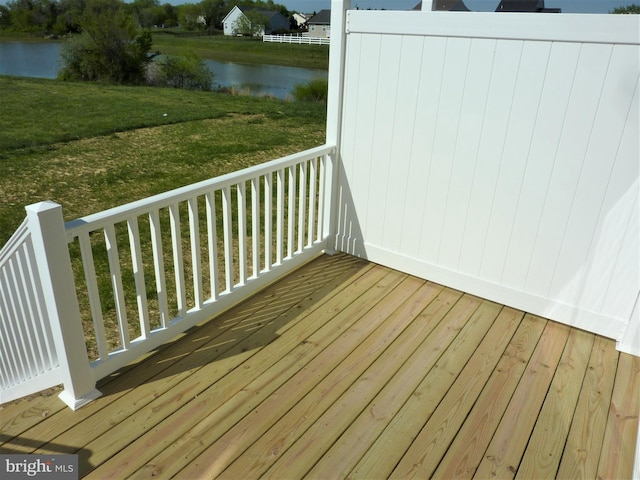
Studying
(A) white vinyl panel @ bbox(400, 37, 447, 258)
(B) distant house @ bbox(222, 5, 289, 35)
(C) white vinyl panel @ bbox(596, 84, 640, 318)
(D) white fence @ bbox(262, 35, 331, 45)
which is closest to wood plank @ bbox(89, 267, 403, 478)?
(A) white vinyl panel @ bbox(400, 37, 447, 258)

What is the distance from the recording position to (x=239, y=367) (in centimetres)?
233

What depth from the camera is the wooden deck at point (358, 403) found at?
184 centimetres

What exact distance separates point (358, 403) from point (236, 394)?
0.55 meters

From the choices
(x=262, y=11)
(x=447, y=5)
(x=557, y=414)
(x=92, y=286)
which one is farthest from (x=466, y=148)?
(x=262, y=11)


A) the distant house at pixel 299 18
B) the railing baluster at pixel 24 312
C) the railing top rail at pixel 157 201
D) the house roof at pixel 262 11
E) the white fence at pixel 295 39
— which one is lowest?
the railing baluster at pixel 24 312

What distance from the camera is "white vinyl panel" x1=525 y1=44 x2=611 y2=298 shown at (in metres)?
2.29

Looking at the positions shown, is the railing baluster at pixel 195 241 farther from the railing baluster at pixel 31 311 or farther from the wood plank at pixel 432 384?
the wood plank at pixel 432 384

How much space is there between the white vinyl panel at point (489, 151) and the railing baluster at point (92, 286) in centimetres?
207

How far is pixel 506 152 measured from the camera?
2.66 m

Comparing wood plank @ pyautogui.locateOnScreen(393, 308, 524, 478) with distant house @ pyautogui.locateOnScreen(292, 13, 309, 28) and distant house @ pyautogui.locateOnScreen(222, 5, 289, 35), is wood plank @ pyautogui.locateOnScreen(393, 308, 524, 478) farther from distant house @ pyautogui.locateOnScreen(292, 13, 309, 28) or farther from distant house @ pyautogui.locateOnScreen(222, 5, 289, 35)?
distant house @ pyautogui.locateOnScreen(222, 5, 289, 35)

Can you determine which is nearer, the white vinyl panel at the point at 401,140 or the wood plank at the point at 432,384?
the wood plank at the point at 432,384

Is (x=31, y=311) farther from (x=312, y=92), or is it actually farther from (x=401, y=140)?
(x=312, y=92)

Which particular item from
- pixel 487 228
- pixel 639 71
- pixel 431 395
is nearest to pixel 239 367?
pixel 431 395

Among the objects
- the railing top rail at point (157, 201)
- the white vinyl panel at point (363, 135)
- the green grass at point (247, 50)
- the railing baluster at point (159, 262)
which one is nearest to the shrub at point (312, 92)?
the green grass at point (247, 50)
